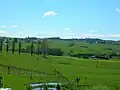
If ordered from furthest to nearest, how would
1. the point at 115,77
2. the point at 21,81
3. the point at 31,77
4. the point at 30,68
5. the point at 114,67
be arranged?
the point at 114,67 < the point at 115,77 < the point at 30,68 < the point at 31,77 < the point at 21,81

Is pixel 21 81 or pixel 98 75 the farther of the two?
pixel 98 75

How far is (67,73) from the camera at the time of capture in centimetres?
10931

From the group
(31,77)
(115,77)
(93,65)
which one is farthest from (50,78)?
(93,65)

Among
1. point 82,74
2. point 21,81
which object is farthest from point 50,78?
point 82,74

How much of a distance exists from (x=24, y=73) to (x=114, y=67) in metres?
58.5

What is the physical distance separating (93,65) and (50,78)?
53988mm

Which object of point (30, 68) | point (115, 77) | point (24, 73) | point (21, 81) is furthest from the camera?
point (115, 77)

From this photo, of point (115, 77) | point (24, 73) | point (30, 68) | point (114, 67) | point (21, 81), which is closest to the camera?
point (21, 81)

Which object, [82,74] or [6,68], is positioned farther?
[82,74]

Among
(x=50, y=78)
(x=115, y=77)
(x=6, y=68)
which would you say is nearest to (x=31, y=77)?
(x=50, y=78)

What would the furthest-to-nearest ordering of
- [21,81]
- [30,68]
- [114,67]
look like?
[114,67]
[30,68]
[21,81]

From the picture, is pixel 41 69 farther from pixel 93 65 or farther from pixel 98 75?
pixel 93 65

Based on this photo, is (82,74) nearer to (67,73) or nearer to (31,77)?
(67,73)

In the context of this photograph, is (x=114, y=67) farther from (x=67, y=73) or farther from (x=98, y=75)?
(x=67, y=73)
